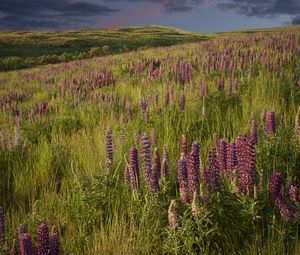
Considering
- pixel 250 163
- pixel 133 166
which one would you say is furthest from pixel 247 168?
pixel 133 166

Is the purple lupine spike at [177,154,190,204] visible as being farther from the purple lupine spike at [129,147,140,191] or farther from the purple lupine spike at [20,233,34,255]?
the purple lupine spike at [20,233,34,255]

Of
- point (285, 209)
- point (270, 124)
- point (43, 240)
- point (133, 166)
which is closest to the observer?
point (43, 240)

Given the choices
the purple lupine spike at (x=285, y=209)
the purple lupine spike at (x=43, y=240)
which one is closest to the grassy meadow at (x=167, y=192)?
the purple lupine spike at (x=285, y=209)

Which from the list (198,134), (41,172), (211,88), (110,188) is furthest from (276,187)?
(211,88)

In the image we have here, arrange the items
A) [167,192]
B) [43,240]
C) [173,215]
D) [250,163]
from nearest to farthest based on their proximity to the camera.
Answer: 1. [43,240]
2. [173,215]
3. [250,163]
4. [167,192]

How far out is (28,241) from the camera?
184 cm

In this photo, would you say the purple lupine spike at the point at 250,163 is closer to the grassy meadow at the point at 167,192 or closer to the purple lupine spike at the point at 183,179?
the grassy meadow at the point at 167,192

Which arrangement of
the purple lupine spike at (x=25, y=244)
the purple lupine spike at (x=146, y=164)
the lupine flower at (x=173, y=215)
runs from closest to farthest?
the purple lupine spike at (x=25, y=244), the lupine flower at (x=173, y=215), the purple lupine spike at (x=146, y=164)

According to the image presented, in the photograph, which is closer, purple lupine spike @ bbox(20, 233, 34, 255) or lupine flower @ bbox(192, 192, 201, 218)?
purple lupine spike @ bbox(20, 233, 34, 255)

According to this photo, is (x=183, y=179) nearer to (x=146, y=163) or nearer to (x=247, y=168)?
(x=146, y=163)

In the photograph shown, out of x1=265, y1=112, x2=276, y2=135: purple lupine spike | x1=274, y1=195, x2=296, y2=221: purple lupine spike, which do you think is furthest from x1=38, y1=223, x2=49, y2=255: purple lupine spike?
x1=265, y1=112, x2=276, y2=135: purple lupine spike

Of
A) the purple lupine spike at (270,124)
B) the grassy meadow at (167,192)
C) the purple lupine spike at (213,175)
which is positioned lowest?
the grassy meadow at (167,192)

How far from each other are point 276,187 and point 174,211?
706mm

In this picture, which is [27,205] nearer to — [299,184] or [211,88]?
[299,184]
